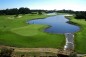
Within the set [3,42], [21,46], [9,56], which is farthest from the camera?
[3,42]

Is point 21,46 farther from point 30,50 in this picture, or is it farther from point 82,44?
point 82,44

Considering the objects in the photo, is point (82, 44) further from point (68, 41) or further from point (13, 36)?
point (13, 36)

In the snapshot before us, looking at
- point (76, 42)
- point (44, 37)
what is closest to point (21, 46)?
point (44, 37)

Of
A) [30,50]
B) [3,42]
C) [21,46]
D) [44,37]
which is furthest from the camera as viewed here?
[44,37]

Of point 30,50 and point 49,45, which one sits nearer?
point 30,50

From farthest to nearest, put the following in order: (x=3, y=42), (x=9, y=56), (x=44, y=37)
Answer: (x=44, y=37)
(x=3, y=42)
(x=9, y=56)

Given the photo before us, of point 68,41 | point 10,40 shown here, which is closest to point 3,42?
point 10,40

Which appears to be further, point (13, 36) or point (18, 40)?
point (13, 36)

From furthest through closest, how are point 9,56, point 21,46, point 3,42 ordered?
point 3,42, point 21,46, point 9,56

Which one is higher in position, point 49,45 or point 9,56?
point 9,56
